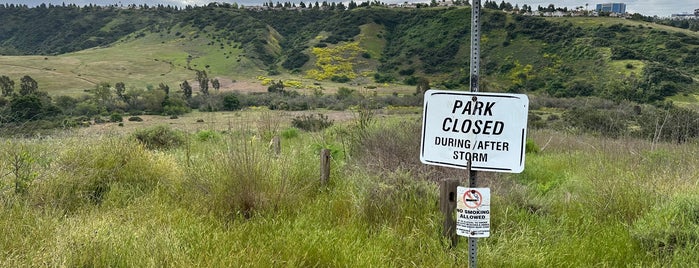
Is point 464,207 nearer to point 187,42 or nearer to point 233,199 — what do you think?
point 233,199

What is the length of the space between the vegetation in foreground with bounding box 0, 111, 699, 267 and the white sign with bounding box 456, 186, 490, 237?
713 mm

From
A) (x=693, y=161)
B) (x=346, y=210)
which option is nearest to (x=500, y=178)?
(x=346, y=210)

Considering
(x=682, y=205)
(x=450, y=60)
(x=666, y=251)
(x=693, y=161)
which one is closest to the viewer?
(x=666, y=251)

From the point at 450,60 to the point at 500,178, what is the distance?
185 ft

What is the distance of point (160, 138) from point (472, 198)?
32.9 ft

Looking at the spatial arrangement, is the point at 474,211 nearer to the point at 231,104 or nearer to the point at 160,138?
the point at 160,138

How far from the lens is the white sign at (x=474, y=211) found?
7.67 feet

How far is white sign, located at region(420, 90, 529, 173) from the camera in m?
2.19

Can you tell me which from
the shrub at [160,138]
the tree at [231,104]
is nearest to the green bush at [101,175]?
the tree at [231,104]

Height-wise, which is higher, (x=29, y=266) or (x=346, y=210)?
(x=29, y=266)

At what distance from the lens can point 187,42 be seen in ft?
299

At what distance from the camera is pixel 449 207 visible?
3250 mm

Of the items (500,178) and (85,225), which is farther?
(500,178)

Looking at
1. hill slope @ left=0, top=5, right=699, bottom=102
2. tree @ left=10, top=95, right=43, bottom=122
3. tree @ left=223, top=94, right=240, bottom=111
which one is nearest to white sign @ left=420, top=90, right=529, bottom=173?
tree @ left=10, top=95, right=43, bottom=122
